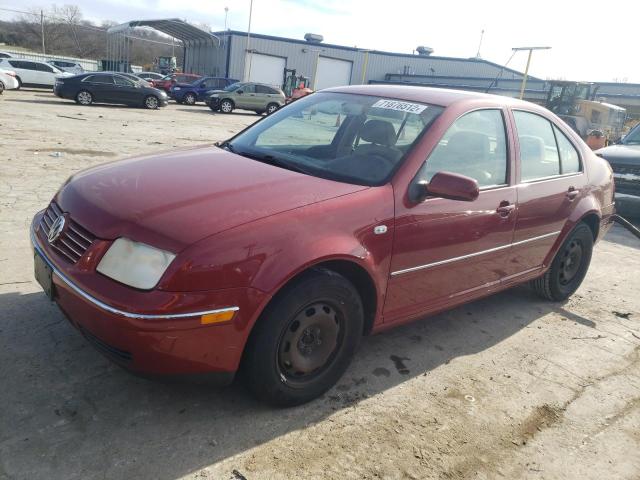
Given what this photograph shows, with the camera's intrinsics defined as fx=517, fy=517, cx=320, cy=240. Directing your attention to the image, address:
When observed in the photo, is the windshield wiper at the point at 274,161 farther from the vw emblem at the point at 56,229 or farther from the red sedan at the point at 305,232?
the vw emblem at the point at 56,229

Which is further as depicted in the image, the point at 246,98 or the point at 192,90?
the point at 192,90

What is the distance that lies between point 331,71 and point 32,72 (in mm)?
25570

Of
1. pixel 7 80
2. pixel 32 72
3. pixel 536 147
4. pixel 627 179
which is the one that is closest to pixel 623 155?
pixel 627 179

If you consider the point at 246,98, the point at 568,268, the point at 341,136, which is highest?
the point at 341,136

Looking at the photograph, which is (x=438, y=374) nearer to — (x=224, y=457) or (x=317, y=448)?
(x=317, y=448)

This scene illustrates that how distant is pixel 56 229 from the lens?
2.64m

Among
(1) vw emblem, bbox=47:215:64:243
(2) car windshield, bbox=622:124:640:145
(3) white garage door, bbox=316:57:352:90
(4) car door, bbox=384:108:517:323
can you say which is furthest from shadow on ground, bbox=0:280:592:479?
(3) white garage door, bbox=316:57:352:90

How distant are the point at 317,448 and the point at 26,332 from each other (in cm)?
196

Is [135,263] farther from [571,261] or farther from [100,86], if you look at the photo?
[100,86]

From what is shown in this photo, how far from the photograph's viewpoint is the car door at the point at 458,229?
302 cm

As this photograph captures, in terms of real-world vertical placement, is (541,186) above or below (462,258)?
above

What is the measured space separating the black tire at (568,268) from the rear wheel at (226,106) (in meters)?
22.4

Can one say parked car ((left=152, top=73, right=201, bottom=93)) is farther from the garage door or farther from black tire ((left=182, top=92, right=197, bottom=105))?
the garage door

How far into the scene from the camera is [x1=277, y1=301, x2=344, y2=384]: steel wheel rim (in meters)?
2.61
